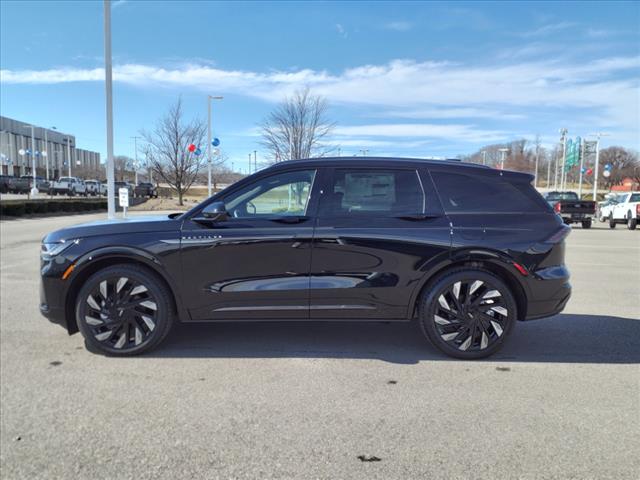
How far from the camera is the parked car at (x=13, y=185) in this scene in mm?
51456

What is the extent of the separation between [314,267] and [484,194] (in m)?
1.71

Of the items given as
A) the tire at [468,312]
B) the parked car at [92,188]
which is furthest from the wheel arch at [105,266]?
the parked car at [92,188]

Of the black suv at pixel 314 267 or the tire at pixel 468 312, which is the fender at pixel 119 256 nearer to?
the black suv at pixel 314 267

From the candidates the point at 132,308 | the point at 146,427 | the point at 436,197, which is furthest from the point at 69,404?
the point at 436,197

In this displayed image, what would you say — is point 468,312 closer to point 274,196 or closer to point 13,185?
point 274,196

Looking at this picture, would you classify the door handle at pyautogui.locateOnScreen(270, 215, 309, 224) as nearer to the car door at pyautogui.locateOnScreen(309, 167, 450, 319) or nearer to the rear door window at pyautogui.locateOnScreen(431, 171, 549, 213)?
the car door at pyautogui.locateOnScreen(309, 167, 450, 319)

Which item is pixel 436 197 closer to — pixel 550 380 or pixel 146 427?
pixel 550 380

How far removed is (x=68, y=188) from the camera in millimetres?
49281

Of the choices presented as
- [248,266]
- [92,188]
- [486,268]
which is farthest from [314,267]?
[92,188]

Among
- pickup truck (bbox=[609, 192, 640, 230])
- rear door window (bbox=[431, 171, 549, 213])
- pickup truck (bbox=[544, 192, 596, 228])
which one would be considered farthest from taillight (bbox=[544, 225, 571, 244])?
pickup truck (bbox=[609, 192, 640, 230])

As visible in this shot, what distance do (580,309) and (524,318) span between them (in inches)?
92.2

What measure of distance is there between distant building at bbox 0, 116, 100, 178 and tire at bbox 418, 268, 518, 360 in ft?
306

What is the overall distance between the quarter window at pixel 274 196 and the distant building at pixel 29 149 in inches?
3625

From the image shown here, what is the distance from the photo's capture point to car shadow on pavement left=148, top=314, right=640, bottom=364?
4254 millimetres
